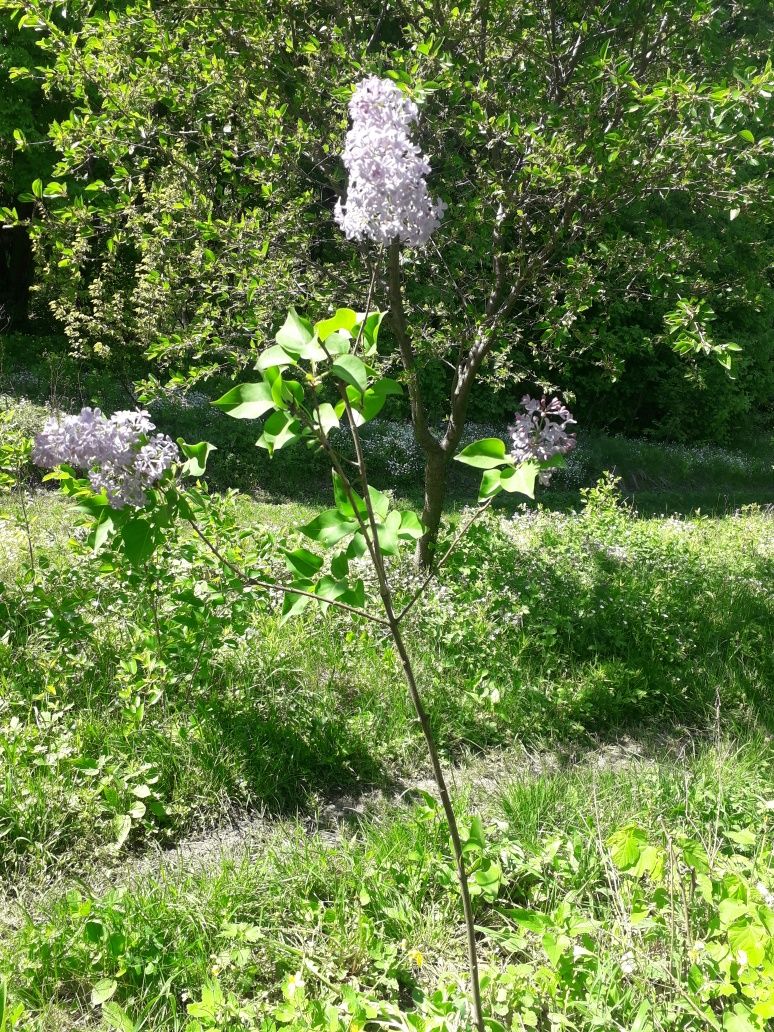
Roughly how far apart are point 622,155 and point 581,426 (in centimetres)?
1089

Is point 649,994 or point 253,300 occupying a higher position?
point 253,300

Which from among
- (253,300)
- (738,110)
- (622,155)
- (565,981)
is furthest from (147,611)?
(738,110)

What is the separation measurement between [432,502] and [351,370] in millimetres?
3207

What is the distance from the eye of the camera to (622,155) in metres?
A: 3.07

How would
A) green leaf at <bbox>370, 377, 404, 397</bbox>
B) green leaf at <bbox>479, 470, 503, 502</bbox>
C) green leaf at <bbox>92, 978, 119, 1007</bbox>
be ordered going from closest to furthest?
green leaf at <bbox>370, 377, 404, 397</bbox>
green leaf at <bbox>479, 470, 503, 502</bbox>
green leaf at <bbox>92, 978, 119, 1007</bbox>

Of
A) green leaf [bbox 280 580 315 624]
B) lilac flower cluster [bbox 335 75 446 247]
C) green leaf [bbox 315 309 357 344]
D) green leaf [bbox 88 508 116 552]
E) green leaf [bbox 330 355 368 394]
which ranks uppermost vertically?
lilac flower cluster [bbox 335 75 446 247]

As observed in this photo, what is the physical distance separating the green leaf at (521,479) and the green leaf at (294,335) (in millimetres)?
403

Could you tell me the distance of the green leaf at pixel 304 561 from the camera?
4.39 feet

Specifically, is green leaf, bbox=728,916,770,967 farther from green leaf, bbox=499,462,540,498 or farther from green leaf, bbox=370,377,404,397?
green leaf, bbox=370,377,404,397

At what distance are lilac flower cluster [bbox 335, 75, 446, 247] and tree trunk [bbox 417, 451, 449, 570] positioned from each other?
277cm

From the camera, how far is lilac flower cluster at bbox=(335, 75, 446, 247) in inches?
54.2

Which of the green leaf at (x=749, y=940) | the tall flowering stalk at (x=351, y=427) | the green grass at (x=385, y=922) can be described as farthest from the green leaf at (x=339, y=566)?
the green leaf at (x=749, y=940)

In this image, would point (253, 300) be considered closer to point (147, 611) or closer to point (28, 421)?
point (147, 611)

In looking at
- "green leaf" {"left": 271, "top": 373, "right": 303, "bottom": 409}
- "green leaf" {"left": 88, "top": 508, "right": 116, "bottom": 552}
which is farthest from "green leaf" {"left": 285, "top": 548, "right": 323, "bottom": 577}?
"green leaf" {"left": 88, "top": 508, "right": 116, "bottom": 552}
